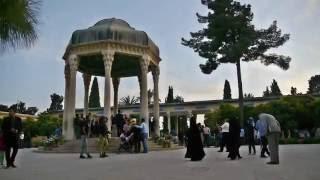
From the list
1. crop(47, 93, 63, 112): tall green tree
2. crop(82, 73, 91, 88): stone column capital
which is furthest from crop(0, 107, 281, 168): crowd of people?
crop(47, 93, 63, 112): tall green tree

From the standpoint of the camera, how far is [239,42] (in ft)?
120

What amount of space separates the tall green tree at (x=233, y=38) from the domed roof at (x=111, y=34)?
1215 centimetres

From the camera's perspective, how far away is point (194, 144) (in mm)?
14086

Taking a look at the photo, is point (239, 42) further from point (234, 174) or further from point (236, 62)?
point (234, 174)

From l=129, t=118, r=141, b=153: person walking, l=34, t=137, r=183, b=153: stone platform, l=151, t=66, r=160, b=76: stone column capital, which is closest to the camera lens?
l=129, t=118, r=141, b=153: person walking

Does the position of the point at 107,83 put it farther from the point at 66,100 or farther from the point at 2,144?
the point at 2,144

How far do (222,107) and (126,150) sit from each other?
116 ft

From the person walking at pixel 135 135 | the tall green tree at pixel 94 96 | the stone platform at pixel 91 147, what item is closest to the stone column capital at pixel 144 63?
the stone platform at pixel 91 147

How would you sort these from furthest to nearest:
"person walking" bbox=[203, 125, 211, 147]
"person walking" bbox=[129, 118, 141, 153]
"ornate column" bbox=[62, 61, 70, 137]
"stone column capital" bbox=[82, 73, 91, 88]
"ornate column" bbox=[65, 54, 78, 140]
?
"stone column capital" bbox=[82, 73, 91, 88] < "person walking" bbox=[203, 125, 211, 147] < "ornate column" bbox=[62, 61, 70, 137] < "ornate column" bbox=[65, 54, 78, 140] < "person walking" bbox=[129, 118, 141, 153]

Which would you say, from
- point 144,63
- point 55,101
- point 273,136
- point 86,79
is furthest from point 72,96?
point 55,101

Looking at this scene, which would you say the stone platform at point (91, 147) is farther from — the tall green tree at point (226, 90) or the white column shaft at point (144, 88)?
Answer: the tall green tree at point (226, 90)

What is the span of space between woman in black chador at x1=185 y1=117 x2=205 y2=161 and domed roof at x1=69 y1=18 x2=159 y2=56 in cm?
1323

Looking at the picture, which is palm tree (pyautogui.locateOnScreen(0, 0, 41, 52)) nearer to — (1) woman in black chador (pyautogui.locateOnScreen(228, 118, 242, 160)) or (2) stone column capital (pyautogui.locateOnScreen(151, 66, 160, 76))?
(1) woman in black chador (pyautogui.locateOnScreen(228, 118, 242, 160))

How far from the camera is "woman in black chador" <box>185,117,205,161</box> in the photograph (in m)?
13.8
